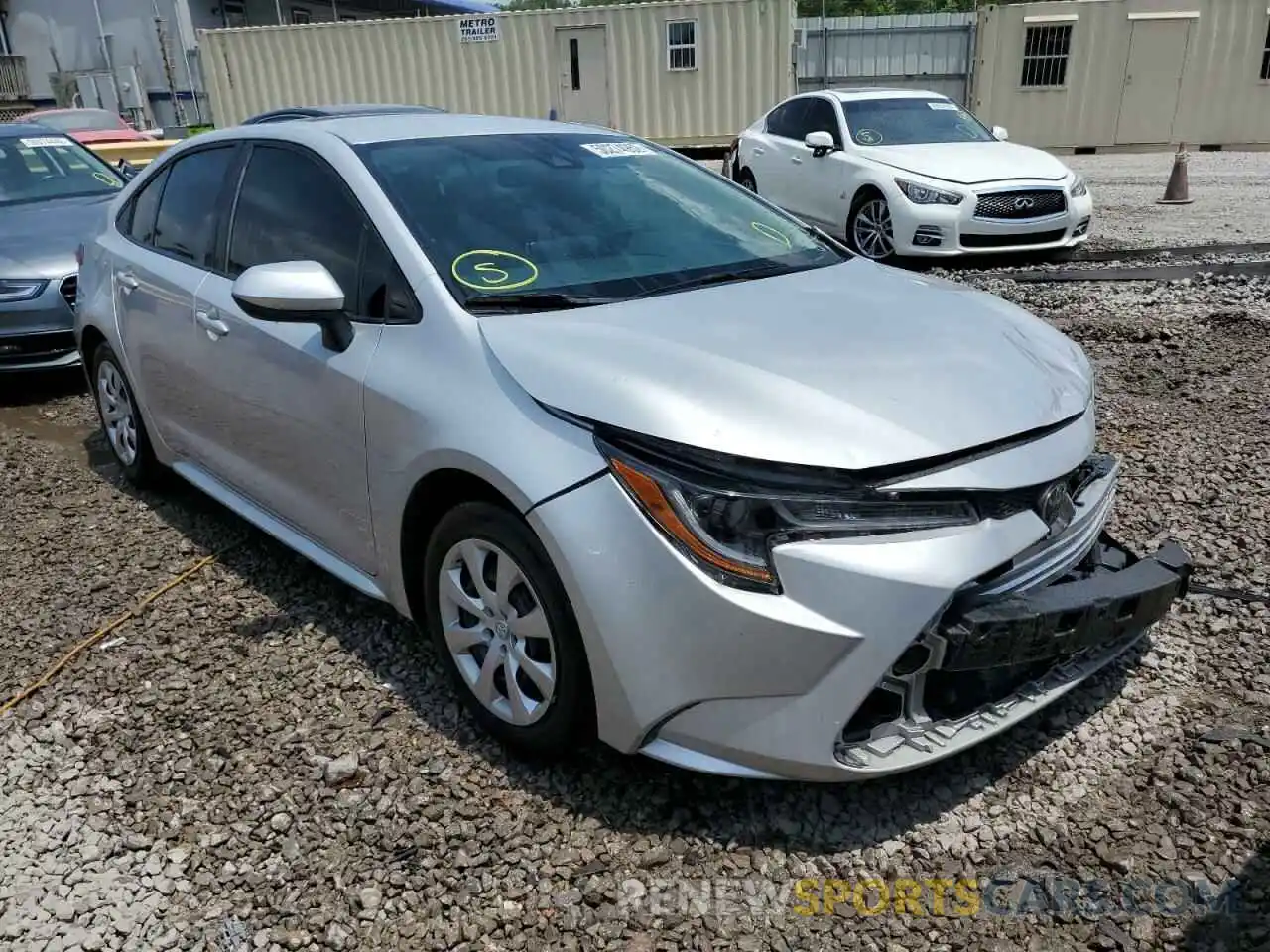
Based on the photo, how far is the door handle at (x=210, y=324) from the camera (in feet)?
11.6

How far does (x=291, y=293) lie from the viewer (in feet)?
9.34

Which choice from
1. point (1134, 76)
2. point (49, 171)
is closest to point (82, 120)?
point (49, 171)

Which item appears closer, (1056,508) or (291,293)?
(1056,508)

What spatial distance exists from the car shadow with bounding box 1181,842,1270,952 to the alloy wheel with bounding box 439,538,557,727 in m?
1.52

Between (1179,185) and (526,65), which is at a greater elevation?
(526,65)

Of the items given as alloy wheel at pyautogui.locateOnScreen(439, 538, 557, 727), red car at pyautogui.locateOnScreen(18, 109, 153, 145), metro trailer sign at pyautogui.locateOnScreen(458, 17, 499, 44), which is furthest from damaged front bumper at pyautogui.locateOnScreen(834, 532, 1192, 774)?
metro trailer sign at pyautogui.locateOnScreen(458, 17, 499, 44)

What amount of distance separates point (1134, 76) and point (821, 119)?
1305 centimetres

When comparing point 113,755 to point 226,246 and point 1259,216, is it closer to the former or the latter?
point 226,246

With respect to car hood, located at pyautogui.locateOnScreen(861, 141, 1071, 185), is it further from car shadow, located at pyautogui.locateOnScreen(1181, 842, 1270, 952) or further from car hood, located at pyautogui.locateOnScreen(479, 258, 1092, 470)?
car shadow, located at pyautogui.locateOnScreen(1181, 842, 1270, 952)

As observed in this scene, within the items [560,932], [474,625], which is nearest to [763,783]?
[560,932]

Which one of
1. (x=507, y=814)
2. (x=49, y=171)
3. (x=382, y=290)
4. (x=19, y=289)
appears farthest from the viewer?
(x=49, y=171)

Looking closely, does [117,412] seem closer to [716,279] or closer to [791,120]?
[716,279]

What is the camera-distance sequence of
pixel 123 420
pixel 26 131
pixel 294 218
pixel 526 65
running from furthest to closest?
pixel 526 65 < pixel 26 131 < pixel 123 420 < pixel 294 218

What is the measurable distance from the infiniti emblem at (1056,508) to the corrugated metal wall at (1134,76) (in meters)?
19.9
